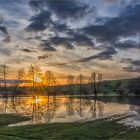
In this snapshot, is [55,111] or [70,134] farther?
[55,111]

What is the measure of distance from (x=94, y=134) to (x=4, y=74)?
158 meters

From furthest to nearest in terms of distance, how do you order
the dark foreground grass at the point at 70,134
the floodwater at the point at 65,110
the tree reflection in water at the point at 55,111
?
the tree reflection in water at the point at 55,111
the floodwater at the point at 65,110
the dark foreground grass at the point at 70,134

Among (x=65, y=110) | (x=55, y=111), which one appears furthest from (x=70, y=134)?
(x=65, y=110)

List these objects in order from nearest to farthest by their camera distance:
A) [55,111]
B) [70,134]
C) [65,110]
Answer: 1. [70,134]
2. [55,111]
3. [65,110]

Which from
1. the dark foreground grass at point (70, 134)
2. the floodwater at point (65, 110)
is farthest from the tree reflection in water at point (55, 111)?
the dark foreground grass at point (70, 134)

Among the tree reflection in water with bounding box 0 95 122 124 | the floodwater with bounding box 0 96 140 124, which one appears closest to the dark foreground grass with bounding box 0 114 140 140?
the floodwater with bounding box 0 96 140 124

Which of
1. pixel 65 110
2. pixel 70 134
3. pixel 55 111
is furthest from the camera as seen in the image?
pixel 65 110

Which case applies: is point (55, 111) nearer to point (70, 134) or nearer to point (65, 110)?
point (65, 110)

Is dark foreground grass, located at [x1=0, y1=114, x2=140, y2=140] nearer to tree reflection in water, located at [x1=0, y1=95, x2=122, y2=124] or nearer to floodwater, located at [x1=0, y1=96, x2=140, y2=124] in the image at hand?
floodwater, located at [x1=0, y1=96, x2=140, y2=124]

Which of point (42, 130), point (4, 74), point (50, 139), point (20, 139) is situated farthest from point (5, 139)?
point (4, 74)

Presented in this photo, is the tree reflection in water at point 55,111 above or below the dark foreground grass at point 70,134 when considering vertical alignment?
above

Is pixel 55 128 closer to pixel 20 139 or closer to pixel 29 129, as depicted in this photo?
Answer: pixel 29 129

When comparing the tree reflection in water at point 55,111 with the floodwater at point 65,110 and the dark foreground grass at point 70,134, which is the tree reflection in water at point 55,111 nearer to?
the floodwater at point 65,110

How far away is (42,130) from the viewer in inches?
1608
